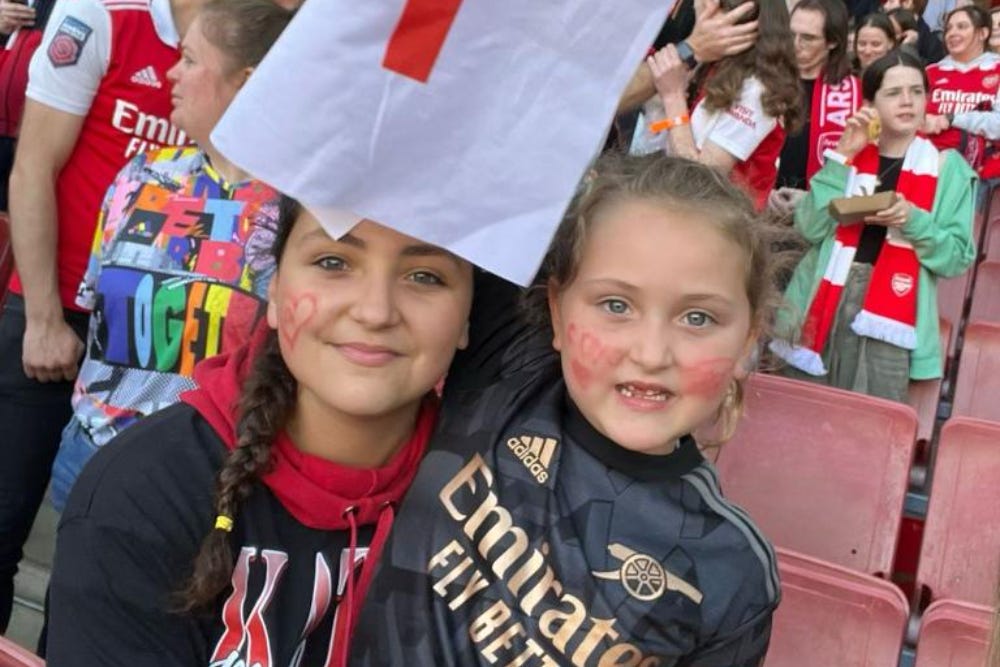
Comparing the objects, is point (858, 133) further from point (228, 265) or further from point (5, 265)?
point (5, 265)

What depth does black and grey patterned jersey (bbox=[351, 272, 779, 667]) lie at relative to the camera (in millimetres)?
1184

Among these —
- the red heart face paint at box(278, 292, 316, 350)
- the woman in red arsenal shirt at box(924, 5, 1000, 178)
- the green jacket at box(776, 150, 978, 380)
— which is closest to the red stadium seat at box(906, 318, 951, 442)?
the green jacket at box(776, 150, 978, 380)

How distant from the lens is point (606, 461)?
4.11ft

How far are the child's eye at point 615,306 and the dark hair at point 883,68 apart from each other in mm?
2612

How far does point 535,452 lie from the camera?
1.26m

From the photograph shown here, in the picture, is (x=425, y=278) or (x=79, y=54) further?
(x=79, y=54)

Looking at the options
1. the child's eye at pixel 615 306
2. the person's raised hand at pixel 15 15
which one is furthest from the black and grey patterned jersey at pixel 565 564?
the person's raised hand at pixel 15 15

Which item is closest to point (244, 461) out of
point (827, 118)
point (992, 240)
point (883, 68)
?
point (883, 68)

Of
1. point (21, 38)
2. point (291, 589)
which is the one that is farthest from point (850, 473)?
point (21, 38)

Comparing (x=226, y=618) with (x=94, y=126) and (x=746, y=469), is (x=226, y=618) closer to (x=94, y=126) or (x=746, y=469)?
(x=94, y=126)

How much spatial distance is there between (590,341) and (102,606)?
0.54m

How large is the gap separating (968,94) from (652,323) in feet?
16.0

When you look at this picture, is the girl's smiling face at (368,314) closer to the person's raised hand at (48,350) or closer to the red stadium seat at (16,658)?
the red stadium seat at (16,658)

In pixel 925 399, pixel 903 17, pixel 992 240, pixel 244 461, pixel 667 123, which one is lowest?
pixel 925 399
